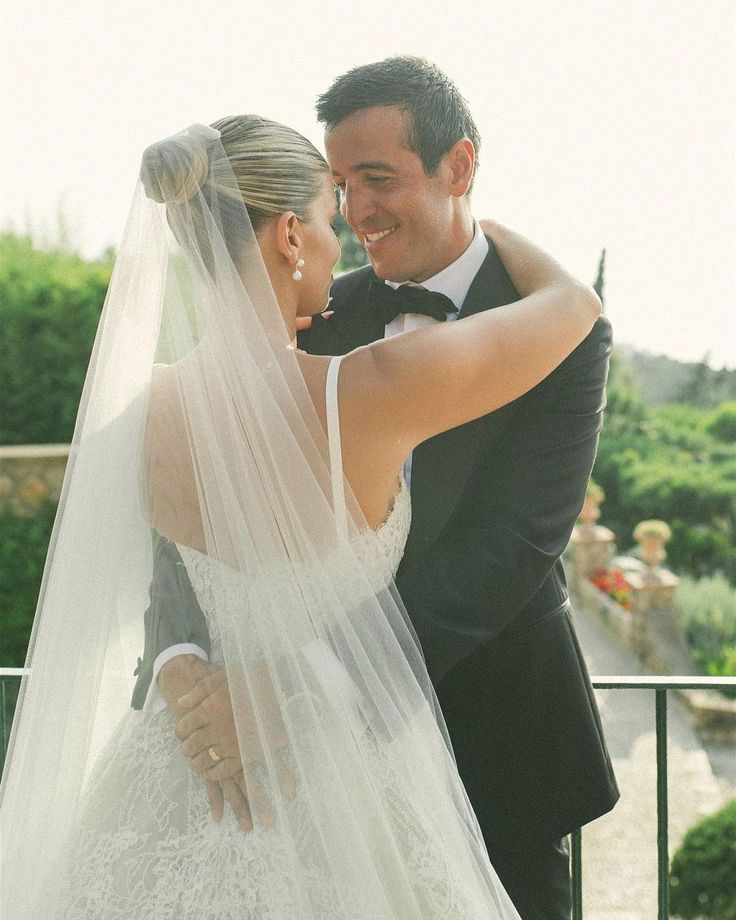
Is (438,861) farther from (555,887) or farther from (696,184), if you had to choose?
(696,184)

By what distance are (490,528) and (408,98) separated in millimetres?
968

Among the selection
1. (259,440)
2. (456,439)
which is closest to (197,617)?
(259,440)

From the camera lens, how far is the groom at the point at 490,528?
6.83 feet

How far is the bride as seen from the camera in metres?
1.71

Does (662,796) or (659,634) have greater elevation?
(662,796)

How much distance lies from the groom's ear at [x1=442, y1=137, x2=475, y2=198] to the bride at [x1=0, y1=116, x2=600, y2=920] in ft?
1.76

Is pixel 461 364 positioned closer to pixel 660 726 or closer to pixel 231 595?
pixel 231 595

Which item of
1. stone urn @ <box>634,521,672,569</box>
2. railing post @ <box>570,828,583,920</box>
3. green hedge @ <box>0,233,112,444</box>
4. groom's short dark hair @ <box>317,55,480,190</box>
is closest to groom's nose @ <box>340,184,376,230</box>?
groom's short dark hair @ <box>317,55,480,190</box>

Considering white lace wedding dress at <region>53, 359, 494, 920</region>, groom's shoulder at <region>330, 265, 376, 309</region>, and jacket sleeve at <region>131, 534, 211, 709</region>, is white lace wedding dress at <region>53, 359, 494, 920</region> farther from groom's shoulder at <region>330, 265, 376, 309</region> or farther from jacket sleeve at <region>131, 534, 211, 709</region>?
groom's shoulder at <region>330, 265, 376, 309</region>

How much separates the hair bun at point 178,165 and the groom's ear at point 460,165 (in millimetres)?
765

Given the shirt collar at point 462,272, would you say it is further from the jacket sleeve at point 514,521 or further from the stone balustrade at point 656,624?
the stone balustrade at point 656,624

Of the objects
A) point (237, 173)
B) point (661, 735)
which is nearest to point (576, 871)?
point (661, 735)

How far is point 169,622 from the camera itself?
190 cm

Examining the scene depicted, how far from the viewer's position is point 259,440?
179cm
